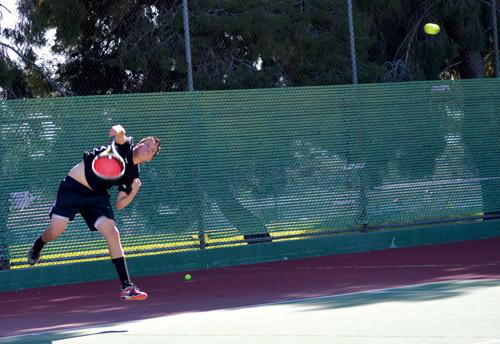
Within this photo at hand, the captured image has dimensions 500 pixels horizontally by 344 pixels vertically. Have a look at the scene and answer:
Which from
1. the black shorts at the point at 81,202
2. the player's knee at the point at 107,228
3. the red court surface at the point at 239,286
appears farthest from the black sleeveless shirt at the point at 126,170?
the red court surface at the point at 239,286

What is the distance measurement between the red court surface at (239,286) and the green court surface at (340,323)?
0.55 metres

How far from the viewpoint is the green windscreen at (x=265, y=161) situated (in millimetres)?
11648

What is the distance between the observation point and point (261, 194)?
13.1 meters

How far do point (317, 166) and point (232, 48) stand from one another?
2054mm

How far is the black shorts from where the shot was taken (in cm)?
865

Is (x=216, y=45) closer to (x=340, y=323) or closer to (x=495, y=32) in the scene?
(x=495, y=32)

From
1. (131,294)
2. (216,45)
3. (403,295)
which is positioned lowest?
(131,294)

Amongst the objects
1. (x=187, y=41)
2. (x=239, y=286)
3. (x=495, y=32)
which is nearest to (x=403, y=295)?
(x=239, y=286)

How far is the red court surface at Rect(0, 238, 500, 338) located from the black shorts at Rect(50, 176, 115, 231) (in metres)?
0.85

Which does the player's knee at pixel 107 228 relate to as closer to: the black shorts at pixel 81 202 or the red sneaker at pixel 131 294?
the black shorts at pixel 81 202

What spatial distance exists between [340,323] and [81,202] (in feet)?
8.14

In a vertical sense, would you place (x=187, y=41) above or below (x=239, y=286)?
above

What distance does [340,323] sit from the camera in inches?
289

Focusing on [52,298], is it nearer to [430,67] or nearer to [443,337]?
[443,337]
